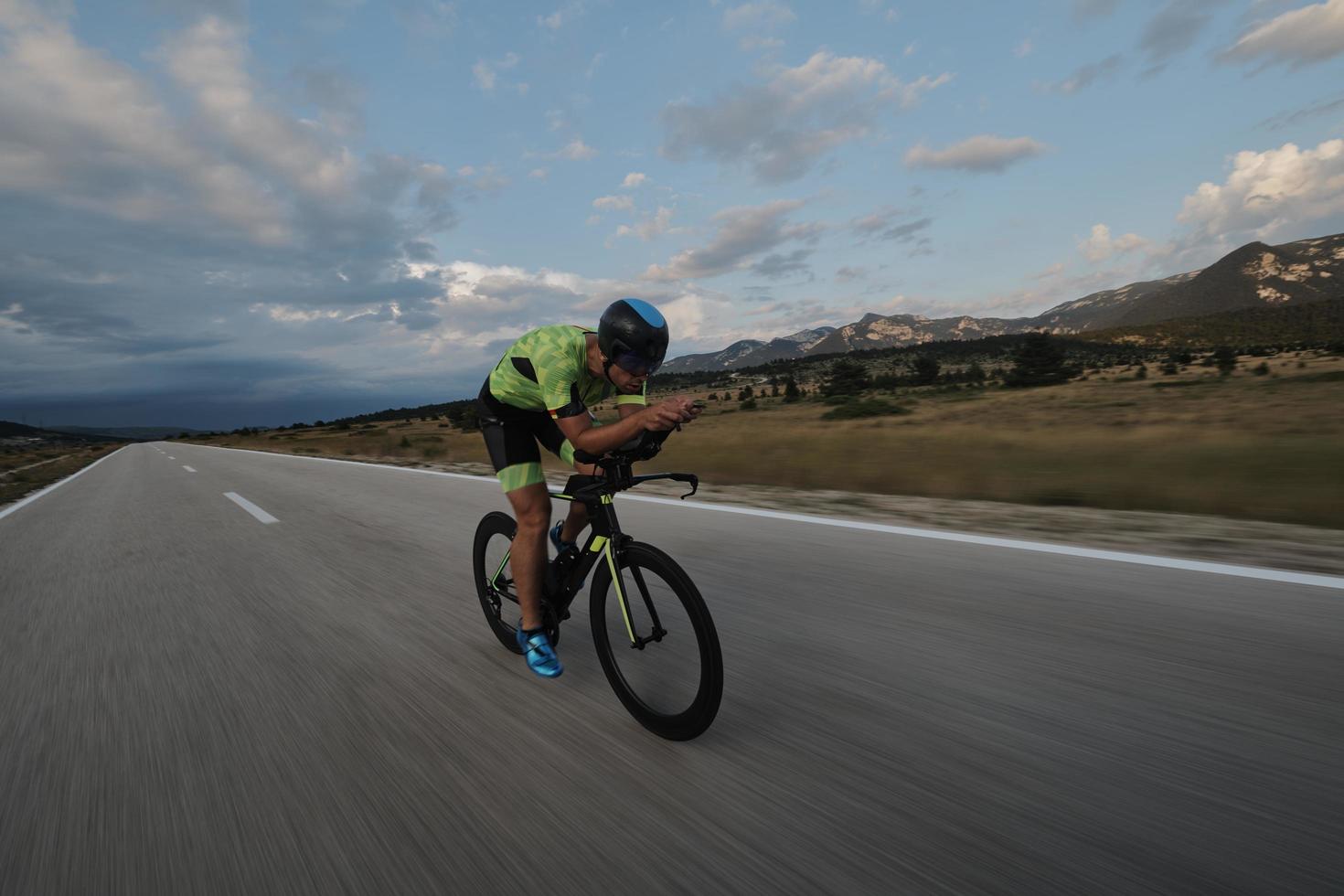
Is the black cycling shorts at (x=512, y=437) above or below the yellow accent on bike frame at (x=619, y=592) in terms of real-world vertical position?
above

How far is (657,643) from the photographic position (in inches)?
94.7

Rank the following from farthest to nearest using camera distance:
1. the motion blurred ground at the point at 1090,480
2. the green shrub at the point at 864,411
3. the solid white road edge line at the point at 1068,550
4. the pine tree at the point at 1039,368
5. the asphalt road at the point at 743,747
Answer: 1. the pine tree at the point at 1039,368
2. the green shrub at the point at 864,411
3. the motion blurred ground at the point at 1090,480
4. the solid white road edge line at the point at 1068,550
5. the asphalt road at the point at 743,747

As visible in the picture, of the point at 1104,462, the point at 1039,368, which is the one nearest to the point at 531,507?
the point at 1104,462

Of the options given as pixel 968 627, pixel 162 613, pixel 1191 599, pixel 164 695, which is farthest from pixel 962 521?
pixel 162 613

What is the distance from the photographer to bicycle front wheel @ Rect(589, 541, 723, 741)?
6.92ft

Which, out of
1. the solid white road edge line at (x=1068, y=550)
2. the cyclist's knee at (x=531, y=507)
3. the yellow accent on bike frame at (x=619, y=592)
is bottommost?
the solid white road edge line at (x=1068, y=550)

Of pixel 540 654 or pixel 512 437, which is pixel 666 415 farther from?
pixel 540 654

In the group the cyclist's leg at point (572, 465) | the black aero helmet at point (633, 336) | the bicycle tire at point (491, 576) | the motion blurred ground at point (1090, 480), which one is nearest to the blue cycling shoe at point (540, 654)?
the bicycle tire at point (491, 576)

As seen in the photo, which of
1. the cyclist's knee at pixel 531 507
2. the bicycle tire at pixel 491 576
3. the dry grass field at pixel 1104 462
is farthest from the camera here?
the dry grass field at pixel 1104 462

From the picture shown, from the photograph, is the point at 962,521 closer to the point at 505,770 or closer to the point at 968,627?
the point at 968,627

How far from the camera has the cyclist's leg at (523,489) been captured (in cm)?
287

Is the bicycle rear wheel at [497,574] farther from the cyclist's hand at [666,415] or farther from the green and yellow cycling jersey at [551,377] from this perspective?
the cyclist's hand at [666,415]

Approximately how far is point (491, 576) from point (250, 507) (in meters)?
7.18

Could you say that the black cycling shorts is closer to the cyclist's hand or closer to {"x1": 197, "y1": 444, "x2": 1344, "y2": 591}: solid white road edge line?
the cyclist's hand
